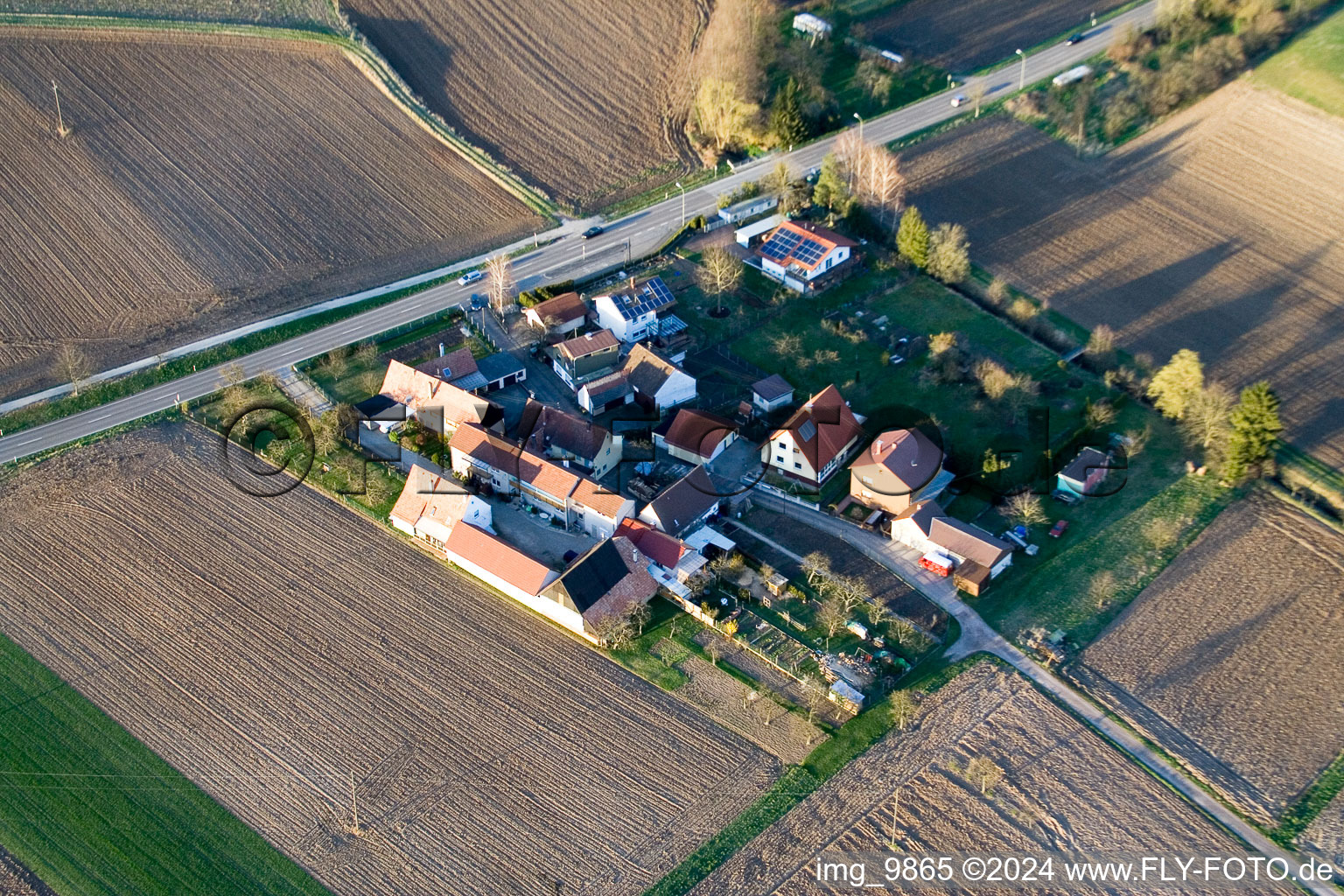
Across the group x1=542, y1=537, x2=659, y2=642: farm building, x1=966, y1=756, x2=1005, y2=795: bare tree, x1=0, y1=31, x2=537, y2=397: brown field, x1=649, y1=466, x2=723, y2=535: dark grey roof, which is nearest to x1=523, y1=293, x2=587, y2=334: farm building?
x1=0, y1=31, x2=537, y2=397: brown field

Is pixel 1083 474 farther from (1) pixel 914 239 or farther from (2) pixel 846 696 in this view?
(1) pixel 914 239

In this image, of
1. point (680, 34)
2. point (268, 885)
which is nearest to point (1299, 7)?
point (680, 34)

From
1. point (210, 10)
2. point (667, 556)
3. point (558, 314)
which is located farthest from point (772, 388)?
point (210, 10)

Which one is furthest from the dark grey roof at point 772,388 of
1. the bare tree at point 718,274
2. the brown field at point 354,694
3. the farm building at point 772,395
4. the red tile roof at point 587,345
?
the brown field at point 354,694

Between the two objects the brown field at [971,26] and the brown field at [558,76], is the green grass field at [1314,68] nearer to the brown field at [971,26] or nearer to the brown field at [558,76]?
the brown field at [971,26]

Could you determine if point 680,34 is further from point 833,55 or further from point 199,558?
point 199,558
